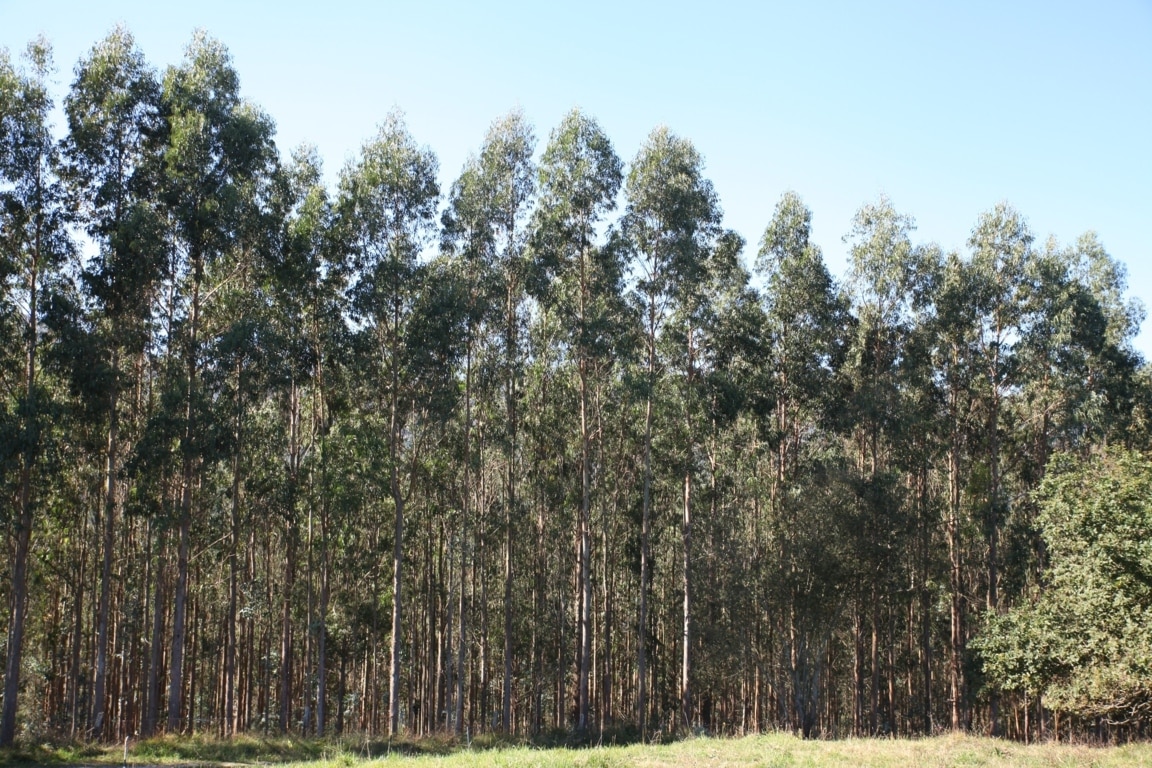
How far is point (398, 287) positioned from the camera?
88.0ft

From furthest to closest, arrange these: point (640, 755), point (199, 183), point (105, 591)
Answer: point (199, 183) → point (105, 591) → point (640, 755)

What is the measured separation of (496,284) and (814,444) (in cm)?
1701

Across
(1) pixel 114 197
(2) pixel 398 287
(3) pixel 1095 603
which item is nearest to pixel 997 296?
(3) pixel 1095 603

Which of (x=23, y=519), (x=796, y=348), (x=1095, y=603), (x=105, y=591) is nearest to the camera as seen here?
(x=1095, y=603)

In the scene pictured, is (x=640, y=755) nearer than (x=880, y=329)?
Yes

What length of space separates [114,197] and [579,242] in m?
13.4

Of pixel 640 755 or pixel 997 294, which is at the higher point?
pixel 997 294

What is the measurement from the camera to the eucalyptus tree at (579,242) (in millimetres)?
28859

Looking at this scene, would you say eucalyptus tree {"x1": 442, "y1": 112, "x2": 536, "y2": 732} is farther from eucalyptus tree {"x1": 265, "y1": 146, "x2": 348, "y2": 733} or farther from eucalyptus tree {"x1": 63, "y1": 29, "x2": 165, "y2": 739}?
A: eucalyptus tree {"x1": 63, "y1": 29, "x2": 165, "y2": 739}

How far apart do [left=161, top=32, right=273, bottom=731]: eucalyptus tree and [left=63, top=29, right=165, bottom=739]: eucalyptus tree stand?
2.50ft

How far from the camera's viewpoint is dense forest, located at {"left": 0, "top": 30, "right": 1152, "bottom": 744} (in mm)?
23016

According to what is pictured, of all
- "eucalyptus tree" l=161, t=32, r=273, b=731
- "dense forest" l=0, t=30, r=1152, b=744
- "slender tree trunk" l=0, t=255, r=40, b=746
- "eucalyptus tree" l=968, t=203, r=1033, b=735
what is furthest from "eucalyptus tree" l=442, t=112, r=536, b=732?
"eucalyptus tree" l=968, t=203, r=1033, b=735

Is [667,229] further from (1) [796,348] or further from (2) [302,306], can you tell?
(2) [302,306]

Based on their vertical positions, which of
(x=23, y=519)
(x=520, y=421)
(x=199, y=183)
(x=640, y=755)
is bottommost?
(x=640, y=755)
